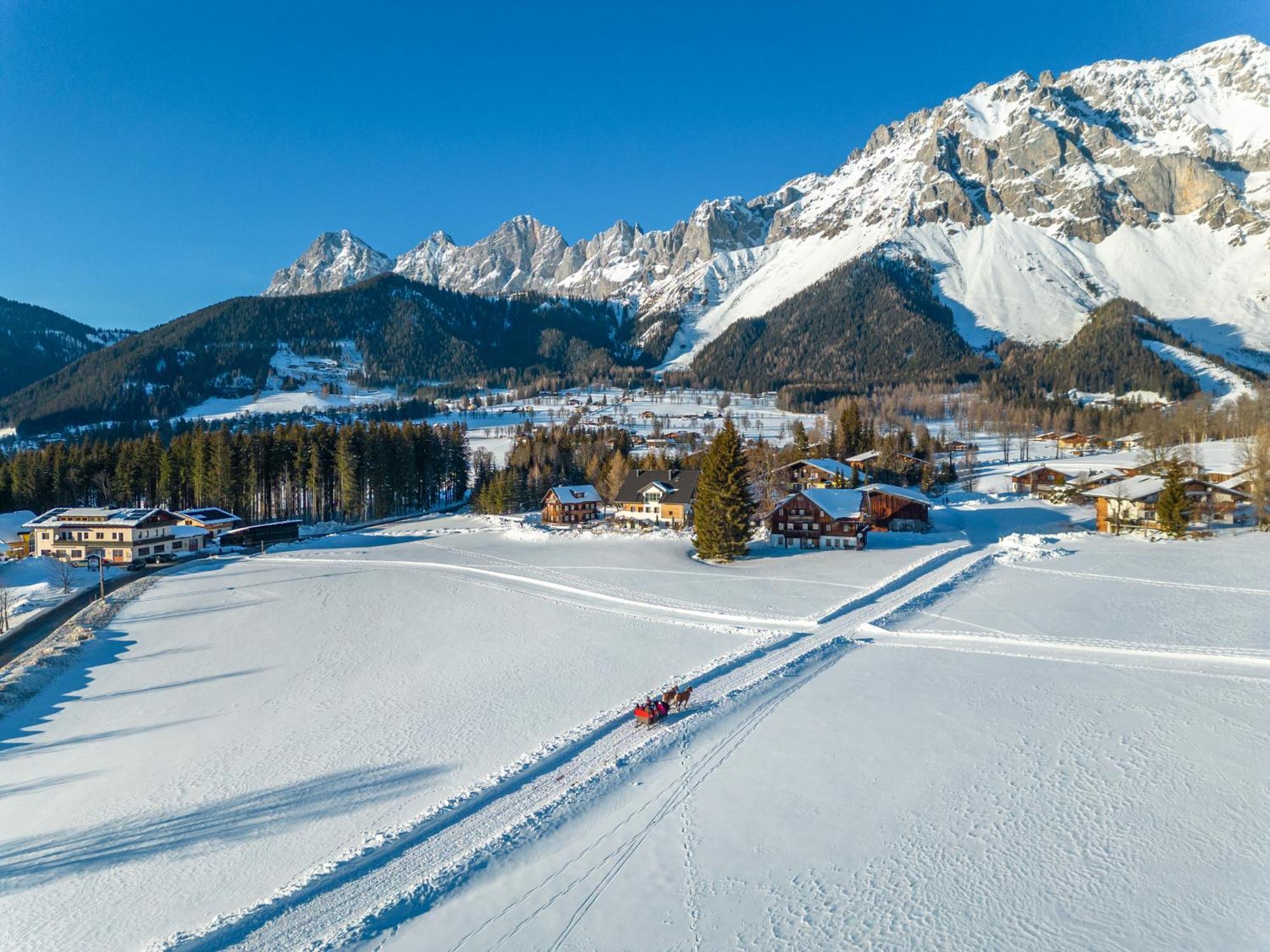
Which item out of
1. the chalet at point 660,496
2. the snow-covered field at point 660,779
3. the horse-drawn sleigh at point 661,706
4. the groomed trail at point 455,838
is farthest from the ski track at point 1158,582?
the chalet at point 660,496

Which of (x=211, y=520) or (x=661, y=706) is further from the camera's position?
(x=211, y=520)

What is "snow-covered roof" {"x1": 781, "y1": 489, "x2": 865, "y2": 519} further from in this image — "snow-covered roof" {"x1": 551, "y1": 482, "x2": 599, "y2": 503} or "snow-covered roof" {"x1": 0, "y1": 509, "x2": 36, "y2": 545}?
"snow-covered roof" {"x1": 0, "y1": 509, "x2": 36, "y2": 545}

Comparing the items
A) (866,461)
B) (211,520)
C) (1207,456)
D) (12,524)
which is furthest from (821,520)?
(12,524)

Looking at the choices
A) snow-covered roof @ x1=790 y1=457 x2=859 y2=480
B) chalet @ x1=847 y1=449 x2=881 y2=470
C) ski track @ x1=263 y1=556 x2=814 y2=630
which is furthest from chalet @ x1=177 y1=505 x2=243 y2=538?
chalet @ x1=847 y1=449 x2=881 y2=470

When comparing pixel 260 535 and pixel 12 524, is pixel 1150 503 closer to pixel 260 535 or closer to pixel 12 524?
pixel 260 535

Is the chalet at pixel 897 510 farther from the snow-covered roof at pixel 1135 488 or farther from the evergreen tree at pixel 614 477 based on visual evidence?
the evergreen tree at pixel 614 477
